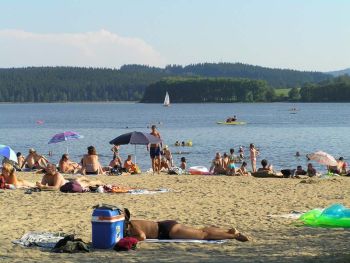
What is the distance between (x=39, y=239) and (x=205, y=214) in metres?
3.68

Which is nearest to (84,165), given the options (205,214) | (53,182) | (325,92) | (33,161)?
(33,161)

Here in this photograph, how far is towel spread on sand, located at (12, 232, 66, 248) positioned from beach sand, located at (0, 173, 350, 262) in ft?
0.58

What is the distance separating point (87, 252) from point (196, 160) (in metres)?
27.4

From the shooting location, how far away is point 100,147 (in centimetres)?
4662

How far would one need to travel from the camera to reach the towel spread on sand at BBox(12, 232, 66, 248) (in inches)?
381

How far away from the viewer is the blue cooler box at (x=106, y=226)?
30.7 feet

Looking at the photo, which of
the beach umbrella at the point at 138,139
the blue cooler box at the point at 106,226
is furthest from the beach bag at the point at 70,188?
the blue cooler box at the point at 106,226

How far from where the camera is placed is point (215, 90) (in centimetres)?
18062

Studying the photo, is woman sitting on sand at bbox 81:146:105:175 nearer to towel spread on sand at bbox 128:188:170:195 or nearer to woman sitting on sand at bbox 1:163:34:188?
woman sitting on sand at bbox 1:163:34:188

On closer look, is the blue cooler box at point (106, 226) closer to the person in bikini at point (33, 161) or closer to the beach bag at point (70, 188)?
the beach bag at point (70, 188)

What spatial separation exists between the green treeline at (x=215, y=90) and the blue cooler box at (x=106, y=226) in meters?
165

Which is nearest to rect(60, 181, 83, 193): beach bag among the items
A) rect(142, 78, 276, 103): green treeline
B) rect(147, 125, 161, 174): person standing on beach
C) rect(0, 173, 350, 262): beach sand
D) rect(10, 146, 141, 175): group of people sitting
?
rect(0, 173, 350, 262): beach sand

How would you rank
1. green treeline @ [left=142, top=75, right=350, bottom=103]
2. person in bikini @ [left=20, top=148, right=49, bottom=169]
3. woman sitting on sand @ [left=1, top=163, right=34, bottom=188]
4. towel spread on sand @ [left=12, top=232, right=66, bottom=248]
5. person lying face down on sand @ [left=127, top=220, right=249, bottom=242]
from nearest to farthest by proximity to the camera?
towel spread on sand @ [left=12, top=232, right=66, bottom=248]
person lying face down on sand @ [left=127, top=220, right=249, bottom=242]
woman sitting on sand @ [left=1, top=163, right=34, bottom=188]
person in bikini @ [left=20, top=148, right=49, bottom=169]
green treeline @ [left=142, top=75, right=350, bottom=103]

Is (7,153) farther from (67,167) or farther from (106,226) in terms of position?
(106,226)
